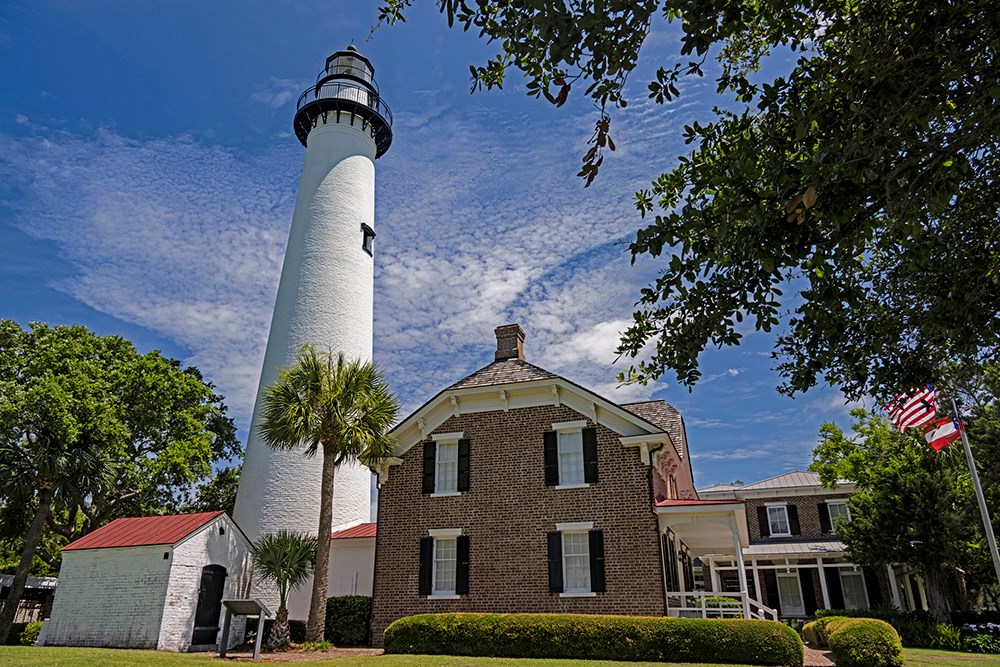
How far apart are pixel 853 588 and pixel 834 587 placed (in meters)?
0.80

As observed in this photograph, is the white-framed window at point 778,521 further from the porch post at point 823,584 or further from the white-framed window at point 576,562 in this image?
the white-framed window at point 576,562

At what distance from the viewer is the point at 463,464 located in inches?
831

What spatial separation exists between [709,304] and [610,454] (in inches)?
557

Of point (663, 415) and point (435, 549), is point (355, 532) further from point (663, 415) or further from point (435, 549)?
point (663, 415)

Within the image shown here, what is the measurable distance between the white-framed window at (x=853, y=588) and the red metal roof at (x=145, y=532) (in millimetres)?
26539

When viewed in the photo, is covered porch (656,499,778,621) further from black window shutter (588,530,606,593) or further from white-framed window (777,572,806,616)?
white-framed window (777,572,806,616)

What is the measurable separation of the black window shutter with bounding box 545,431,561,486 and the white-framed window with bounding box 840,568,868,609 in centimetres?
1853

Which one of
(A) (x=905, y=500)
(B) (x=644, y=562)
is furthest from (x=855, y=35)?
(A) (x=905, y=500)

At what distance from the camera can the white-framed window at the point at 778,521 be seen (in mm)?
33094

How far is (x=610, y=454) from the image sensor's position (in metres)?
19.6

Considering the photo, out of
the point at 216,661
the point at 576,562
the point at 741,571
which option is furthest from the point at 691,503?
the point at 216,661

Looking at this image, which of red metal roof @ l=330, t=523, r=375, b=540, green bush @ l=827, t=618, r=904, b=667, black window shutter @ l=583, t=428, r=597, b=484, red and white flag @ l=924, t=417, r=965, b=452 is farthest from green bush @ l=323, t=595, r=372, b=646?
red and white flag @ l=924, t=417, r=965, b=452

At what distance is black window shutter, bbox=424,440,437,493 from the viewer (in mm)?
21266

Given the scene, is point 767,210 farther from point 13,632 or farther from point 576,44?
point 13,632
